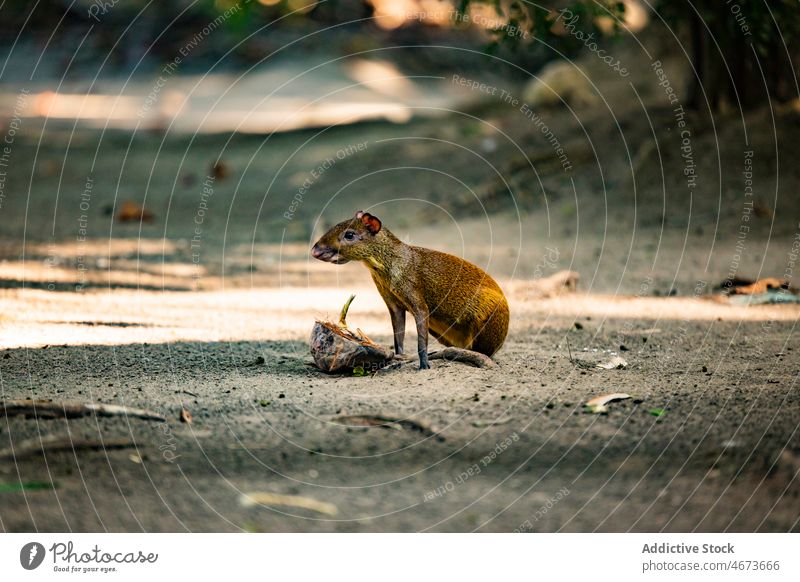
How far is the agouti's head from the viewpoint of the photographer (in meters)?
6.28

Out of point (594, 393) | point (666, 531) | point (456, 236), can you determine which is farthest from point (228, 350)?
point (456, 236)

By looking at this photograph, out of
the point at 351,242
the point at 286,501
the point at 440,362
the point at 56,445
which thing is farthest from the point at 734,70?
the point at 56,445

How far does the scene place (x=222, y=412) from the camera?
18.0ft

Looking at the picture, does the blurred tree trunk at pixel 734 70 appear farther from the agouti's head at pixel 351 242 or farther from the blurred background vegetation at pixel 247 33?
the agouti's head at pixel 351 242

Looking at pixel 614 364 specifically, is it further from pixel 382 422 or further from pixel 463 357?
pixel 382 422

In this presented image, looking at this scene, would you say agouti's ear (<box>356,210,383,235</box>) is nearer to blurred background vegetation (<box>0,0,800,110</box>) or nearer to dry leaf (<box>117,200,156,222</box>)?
dry leaf (<box>117,200,156,222</box>)

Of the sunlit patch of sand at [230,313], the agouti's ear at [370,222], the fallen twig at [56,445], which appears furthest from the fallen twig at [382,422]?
the sunlit patch of sand at [230,313]

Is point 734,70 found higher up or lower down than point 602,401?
higher up

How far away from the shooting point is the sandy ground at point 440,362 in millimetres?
4535

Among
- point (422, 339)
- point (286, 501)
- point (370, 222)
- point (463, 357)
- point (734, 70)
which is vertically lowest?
point (286, 501)

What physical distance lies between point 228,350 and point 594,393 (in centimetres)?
273

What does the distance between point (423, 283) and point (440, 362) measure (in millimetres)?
545

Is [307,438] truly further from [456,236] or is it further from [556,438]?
[456,236]

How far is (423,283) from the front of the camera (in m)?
6.34
